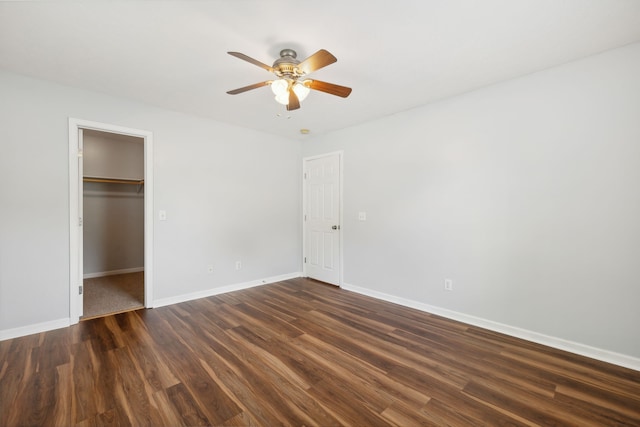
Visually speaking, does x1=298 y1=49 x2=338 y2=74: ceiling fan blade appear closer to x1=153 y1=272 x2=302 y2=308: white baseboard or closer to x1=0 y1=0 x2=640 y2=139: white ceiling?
x1=0 y1=0 x2=640 y2=139: white ceiling

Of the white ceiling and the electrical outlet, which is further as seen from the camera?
the electrical outlet

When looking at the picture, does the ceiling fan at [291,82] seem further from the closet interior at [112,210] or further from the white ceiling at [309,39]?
the closet interior at [112,210]

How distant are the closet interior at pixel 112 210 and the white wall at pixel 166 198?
153cm

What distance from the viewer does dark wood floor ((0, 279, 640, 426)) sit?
164 cm

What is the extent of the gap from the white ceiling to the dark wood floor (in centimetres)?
→ 252

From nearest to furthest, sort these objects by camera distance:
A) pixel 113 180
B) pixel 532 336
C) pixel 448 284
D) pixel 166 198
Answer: pixel 532 336 < pixel 448 284 < pixel 166 198 < pixel 113 180

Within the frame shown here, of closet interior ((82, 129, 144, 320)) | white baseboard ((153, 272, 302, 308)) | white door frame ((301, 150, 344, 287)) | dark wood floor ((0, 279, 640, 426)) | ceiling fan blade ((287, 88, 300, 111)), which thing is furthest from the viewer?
closet interior ((82, 129, 144, 320))

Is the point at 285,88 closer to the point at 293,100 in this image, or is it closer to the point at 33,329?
the point at 293,100

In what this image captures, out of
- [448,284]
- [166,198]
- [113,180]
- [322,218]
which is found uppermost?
[113,180]

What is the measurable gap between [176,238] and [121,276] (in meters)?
2.38

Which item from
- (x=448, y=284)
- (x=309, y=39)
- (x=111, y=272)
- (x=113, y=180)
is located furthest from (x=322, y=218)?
(x=111, y=272)

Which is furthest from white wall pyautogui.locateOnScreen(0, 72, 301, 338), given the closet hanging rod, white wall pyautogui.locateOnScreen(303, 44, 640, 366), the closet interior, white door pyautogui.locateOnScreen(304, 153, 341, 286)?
the closet hanging rod

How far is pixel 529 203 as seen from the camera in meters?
2.57

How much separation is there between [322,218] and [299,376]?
284 cm
